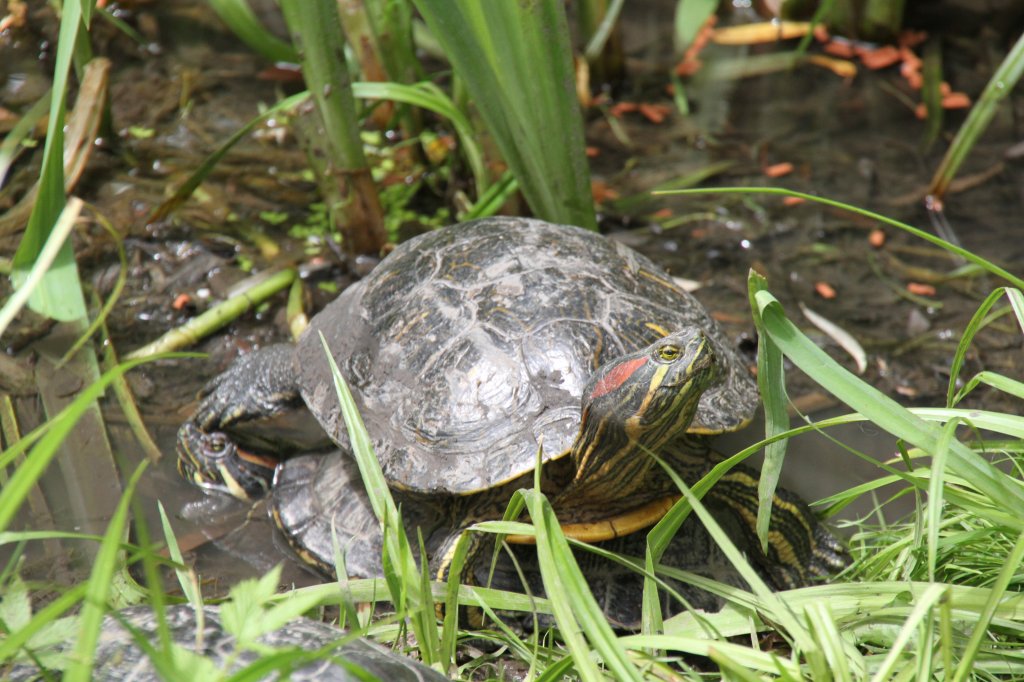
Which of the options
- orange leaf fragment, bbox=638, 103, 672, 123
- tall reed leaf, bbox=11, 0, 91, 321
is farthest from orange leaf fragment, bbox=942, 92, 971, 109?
tall reed leaf, bbox=11, 0, 91, 321

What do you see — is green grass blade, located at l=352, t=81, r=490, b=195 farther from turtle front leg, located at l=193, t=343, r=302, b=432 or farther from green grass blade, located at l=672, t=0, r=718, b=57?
green grass blade, located at l=672, t=0, r=718, b=57

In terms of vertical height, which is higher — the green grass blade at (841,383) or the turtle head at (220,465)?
the green grass blade at (841,383)

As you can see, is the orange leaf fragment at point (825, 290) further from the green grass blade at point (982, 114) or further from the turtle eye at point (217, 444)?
the turtle eye at point (217, 444)

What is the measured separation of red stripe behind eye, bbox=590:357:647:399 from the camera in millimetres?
1991

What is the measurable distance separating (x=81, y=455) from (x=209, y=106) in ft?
7.72

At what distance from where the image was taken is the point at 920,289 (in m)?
3.76

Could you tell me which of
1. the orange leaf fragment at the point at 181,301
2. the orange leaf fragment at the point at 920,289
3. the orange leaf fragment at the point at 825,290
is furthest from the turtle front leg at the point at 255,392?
the orange leaf fragment at the point at 920,289

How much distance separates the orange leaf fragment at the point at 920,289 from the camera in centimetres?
375

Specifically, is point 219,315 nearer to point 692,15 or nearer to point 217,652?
point 217,652

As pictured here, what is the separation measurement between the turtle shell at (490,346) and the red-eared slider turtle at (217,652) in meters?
0.60

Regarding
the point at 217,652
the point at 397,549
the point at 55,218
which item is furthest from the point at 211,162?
the point at 217,652

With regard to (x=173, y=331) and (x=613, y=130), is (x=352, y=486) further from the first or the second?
(x=613, y=130)

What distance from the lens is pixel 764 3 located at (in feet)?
17.5

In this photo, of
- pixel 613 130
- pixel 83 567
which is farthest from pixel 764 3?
pixel 83 567
